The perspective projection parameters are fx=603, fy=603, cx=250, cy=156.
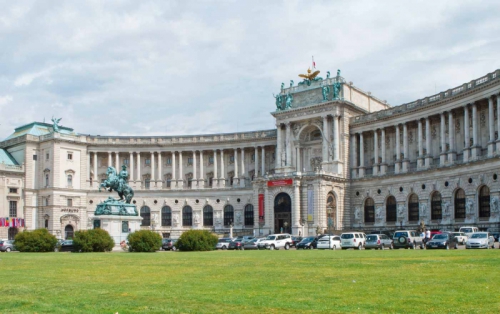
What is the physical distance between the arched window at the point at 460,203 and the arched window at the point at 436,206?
3266mm

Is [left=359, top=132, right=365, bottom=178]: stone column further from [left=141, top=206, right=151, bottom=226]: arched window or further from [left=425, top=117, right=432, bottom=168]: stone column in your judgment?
[left=141, top=206, right=151, bottom=226]: arched window

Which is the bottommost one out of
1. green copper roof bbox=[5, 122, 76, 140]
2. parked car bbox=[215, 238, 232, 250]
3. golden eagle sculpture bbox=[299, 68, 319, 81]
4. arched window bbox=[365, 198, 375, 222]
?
parked car bbox=[215, 238, 232, 250]

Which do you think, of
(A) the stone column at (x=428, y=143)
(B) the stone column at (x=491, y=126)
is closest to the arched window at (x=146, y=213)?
(A) the stone column at (x=428, y=143)

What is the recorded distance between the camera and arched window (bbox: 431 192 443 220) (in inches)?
3340

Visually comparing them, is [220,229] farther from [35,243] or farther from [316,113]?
[35,243]

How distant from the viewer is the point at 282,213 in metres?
98.4

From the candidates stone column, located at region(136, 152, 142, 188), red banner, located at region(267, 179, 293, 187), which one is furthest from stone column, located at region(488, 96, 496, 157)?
stone column, located at region(136, 152, 142, 188)

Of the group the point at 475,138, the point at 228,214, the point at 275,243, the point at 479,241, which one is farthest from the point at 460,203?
the point at 228,214

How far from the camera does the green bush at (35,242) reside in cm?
6056

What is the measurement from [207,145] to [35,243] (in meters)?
58.2

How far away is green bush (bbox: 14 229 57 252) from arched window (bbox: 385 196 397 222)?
52724 millimetres

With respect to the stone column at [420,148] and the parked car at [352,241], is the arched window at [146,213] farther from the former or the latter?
the parked car at [352,241]

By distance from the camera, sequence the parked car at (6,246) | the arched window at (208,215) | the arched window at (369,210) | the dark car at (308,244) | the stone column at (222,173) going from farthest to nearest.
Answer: the arched window at (208,215)
the stone column at (222,173)
the arched window at (369,210)
the parked car at (6,246)
the dark car at (308,244)

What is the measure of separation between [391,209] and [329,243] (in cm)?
3248
